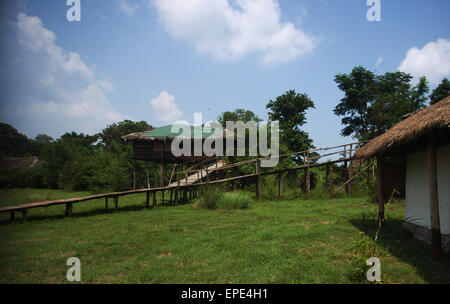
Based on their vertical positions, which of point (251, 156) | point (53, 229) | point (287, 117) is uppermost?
point (287, 117)

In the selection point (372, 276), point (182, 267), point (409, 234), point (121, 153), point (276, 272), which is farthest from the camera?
point (121, 153)

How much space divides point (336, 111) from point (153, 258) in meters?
29.2

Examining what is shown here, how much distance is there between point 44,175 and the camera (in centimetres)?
2711

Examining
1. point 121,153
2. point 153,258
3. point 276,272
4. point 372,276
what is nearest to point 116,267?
point 153,258

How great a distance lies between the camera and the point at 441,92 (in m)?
22.9

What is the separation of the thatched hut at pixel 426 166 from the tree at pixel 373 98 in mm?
17437

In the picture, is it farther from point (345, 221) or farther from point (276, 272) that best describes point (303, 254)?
point (345, 221)

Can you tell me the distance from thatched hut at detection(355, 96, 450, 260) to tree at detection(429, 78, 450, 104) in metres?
22.2

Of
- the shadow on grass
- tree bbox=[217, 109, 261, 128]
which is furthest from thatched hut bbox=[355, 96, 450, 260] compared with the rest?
tree bbox=[217, 109, 261, 128]

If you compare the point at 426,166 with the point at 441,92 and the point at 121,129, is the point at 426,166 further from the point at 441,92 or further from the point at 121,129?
the point at 121,129

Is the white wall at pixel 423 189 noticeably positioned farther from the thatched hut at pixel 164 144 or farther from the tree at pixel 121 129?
the tree at pixel 121 129

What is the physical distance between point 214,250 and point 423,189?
526 cm

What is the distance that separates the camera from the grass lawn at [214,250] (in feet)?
12.5

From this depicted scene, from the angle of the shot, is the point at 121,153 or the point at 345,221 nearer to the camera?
the point at 345,221
